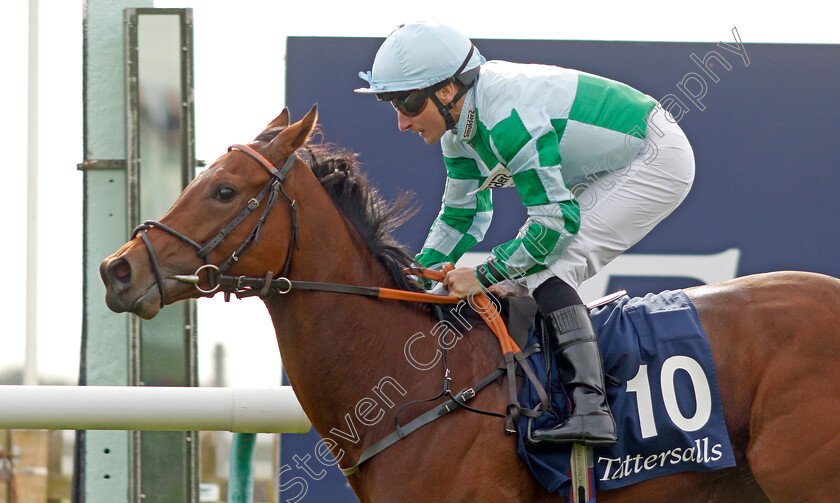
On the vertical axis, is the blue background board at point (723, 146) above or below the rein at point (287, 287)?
above

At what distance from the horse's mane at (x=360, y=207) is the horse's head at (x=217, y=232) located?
0.45ft

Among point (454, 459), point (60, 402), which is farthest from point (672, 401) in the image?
point (60, 402)

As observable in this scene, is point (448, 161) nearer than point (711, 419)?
No

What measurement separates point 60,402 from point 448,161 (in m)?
1.48

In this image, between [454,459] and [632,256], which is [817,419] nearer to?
[454,459]

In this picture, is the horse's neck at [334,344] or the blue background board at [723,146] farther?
the blue background board at [723,146]

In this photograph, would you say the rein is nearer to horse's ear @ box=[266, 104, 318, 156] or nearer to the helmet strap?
horse's ear @ box=[266, 104, 318, 156]

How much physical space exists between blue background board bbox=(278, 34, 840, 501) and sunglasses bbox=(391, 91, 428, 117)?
1490 millimetres

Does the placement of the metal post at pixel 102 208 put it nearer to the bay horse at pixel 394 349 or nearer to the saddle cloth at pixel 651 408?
the bay horse at pixel 394 349

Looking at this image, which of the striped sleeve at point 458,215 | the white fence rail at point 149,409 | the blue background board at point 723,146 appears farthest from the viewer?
the blue background board at point 723,146

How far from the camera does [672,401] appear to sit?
2.54 m

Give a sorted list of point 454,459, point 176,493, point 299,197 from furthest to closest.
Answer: point 176,493, point 299,197, point 454,459

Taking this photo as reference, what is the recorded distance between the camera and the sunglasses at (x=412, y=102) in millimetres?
2738

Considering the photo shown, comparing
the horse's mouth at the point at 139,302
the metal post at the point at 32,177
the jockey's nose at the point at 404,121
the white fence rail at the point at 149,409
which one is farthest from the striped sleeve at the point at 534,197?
the metal post at the point at 32,177
